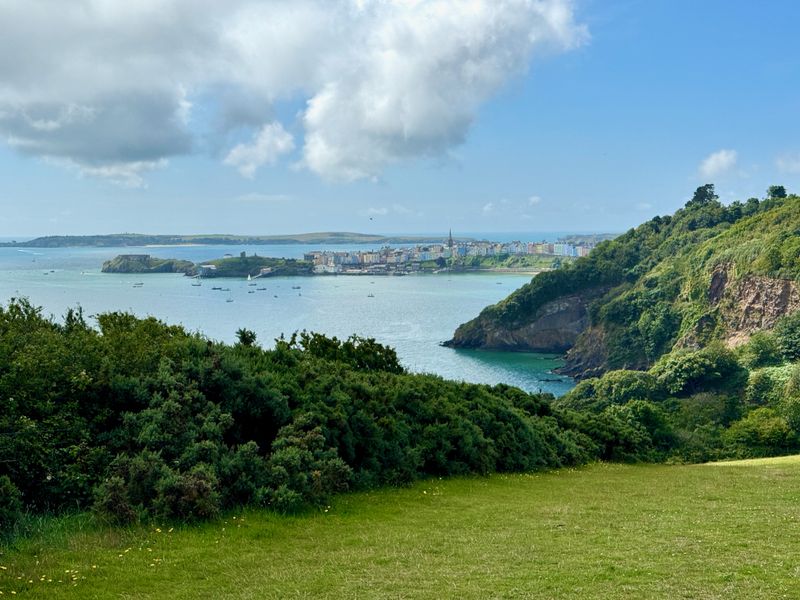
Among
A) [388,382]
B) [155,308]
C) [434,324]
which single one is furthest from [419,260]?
[388,382]

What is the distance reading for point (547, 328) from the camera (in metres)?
88.6

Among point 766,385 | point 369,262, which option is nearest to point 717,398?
point 766,385

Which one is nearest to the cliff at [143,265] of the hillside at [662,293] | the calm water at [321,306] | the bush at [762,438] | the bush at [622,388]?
the calm water at [321,306]

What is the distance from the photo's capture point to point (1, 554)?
6988mm

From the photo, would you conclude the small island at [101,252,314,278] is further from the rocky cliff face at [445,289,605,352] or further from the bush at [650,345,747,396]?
the bush at [650,345,747,396]

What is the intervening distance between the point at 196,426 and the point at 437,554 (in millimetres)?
4226

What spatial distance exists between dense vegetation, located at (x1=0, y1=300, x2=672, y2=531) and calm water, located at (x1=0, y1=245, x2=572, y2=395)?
4116cm

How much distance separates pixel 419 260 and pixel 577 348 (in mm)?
96761

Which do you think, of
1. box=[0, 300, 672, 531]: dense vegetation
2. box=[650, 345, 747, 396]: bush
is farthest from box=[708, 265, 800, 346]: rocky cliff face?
box=[0, 300, 672, 531]: dense vegetation

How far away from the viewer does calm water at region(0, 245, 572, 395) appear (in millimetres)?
71562

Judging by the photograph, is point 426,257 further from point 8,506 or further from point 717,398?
point 8,506

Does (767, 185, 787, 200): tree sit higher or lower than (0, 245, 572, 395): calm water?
higher

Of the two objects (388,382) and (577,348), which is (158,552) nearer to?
(388,382)

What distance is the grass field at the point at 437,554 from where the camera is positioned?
6.19m
